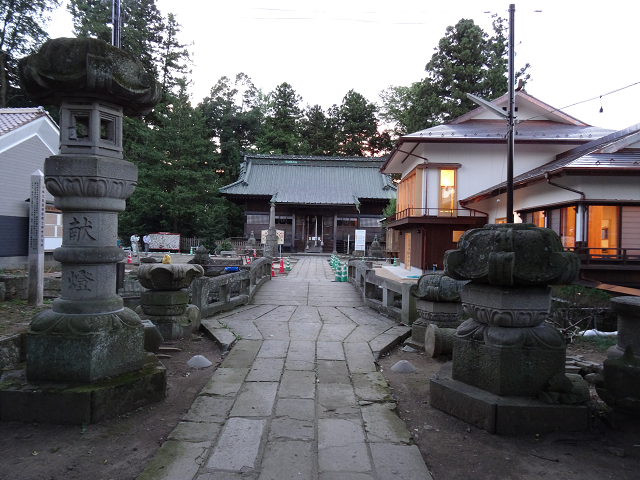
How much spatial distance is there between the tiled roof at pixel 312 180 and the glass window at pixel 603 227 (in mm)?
23224

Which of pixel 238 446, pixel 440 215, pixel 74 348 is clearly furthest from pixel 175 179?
pixel 238 446

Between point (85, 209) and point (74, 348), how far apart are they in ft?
3.92

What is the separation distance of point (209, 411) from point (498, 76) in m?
34.0

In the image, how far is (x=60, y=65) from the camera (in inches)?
135

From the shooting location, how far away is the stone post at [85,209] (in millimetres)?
3309

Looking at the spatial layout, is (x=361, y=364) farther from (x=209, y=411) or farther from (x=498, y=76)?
(x=498, y=76)

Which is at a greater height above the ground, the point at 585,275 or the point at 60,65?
the point at 60,65

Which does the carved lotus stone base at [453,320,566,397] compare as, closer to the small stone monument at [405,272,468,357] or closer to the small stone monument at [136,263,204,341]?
the small stone monument at [405,272,468,357]

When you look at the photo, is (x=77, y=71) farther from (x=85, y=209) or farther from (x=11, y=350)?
(x=11, y=350)

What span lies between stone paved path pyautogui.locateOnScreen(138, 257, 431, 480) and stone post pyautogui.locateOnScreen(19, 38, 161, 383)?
0.98 meters

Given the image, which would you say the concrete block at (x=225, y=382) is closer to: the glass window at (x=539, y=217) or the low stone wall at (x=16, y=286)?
the low stone wall at (x=16, y=286)

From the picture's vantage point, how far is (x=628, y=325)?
3328 mm

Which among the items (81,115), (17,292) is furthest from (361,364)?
(17,292)

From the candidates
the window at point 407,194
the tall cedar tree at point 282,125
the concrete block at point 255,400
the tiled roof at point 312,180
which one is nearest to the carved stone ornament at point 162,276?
the concrete block at point 255,400
